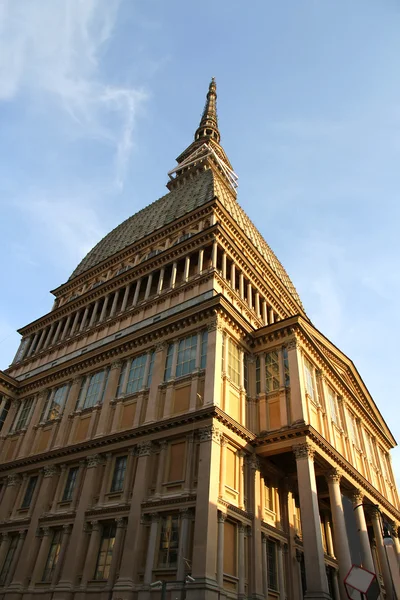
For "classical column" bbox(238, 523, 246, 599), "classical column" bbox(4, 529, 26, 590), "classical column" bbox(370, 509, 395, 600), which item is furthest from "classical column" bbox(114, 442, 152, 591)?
"classical column" bbox(370, 509, 395, 600)

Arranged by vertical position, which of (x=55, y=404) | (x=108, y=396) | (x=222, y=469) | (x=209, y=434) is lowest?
(x=222, y=469)

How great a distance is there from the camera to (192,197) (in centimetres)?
5003

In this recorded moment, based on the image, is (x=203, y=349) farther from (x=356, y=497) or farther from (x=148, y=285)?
(x=356, y=497)

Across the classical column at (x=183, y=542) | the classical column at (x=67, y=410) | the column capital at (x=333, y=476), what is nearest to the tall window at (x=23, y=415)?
the classical column at (x=67, y=410)

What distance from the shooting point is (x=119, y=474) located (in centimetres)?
2794

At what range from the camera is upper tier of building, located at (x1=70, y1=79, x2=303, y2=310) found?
48.1 metres

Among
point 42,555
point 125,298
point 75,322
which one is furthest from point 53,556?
point 75,322

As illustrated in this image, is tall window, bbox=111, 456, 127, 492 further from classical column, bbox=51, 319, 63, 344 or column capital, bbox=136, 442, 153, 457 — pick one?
classical column, bbox=51, 319, 63, 344

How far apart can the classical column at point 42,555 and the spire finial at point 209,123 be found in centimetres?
6719

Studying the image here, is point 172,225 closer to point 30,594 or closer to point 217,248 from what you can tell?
point 217,248

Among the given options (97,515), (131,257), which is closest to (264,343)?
(97,515)

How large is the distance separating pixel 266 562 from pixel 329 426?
394 inches

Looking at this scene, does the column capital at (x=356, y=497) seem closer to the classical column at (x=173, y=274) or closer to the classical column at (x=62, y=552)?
the classical column at (x=62, y=552)

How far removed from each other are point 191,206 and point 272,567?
32.6m
